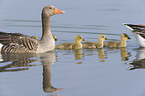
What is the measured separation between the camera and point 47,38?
43.3 feet

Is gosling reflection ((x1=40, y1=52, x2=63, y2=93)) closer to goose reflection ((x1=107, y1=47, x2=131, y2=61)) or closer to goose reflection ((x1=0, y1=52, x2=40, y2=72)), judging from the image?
goose reflection ((x1=0, y1=52, x2=40, y2=72))

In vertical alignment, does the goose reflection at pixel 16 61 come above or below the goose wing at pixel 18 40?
below

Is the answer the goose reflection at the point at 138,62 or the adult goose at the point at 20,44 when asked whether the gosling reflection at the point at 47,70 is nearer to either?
the adult goose at the point at 20,44

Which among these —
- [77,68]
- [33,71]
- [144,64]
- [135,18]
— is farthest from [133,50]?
[135,18]

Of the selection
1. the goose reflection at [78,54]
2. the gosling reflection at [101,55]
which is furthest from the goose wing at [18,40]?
the gosling reflection at [101,55]

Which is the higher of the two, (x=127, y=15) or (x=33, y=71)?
(x=127, y=15)

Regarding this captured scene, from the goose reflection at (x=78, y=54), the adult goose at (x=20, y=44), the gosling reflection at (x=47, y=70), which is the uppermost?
the adult goose at (x=20, y=44)

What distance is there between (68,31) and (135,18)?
5.10m

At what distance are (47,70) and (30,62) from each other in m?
1.21

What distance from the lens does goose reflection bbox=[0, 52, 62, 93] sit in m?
9.36

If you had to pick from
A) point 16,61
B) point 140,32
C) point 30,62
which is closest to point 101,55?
point 140,32

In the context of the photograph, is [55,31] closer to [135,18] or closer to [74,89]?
[135,18]

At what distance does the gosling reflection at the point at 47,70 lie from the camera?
8936mm

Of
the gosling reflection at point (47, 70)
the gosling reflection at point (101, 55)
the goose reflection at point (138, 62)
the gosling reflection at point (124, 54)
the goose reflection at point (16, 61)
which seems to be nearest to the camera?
the gosling reflection at point (47, 70)
